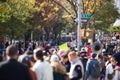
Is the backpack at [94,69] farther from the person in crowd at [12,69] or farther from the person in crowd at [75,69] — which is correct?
the person in crowd at [12,69]

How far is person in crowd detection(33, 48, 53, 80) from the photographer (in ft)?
32.8

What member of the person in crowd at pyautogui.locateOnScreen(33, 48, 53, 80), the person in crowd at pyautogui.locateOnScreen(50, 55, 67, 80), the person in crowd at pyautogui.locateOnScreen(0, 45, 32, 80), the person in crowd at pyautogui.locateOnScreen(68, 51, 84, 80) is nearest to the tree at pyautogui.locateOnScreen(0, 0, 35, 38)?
the person in crowd at pyautogui.locateOnScreen(68, 51, 84, 80)

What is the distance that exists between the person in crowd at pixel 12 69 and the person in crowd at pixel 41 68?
1.48 m

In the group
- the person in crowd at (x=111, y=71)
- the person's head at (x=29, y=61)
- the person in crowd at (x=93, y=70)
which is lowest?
the person in crowd at (x=111, y=71)

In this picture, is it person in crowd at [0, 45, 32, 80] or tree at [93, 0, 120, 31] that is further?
tree at [93, 0, 120, 31]

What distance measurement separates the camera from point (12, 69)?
8398 millimetres

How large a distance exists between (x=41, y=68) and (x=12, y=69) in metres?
1.73

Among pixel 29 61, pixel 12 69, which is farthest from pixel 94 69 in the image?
pixel 12 69

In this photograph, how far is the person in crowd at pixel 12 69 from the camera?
331 inches

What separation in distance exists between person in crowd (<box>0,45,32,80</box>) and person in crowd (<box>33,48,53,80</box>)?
58.4 inches

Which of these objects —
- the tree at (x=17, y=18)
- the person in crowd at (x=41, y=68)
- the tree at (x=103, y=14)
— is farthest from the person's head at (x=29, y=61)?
the tree at (x=103, y=14)

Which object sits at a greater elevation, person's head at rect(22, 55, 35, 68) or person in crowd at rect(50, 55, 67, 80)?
person's head at rect(22, 55, 35, 68)

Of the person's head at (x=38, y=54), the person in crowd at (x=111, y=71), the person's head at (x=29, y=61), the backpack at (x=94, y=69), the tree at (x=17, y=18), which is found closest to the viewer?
the person's head at (x=38, y=54)

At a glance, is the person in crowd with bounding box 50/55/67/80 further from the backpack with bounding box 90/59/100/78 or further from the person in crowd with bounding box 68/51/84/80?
the backpack with bounding box 90/59/100/78
